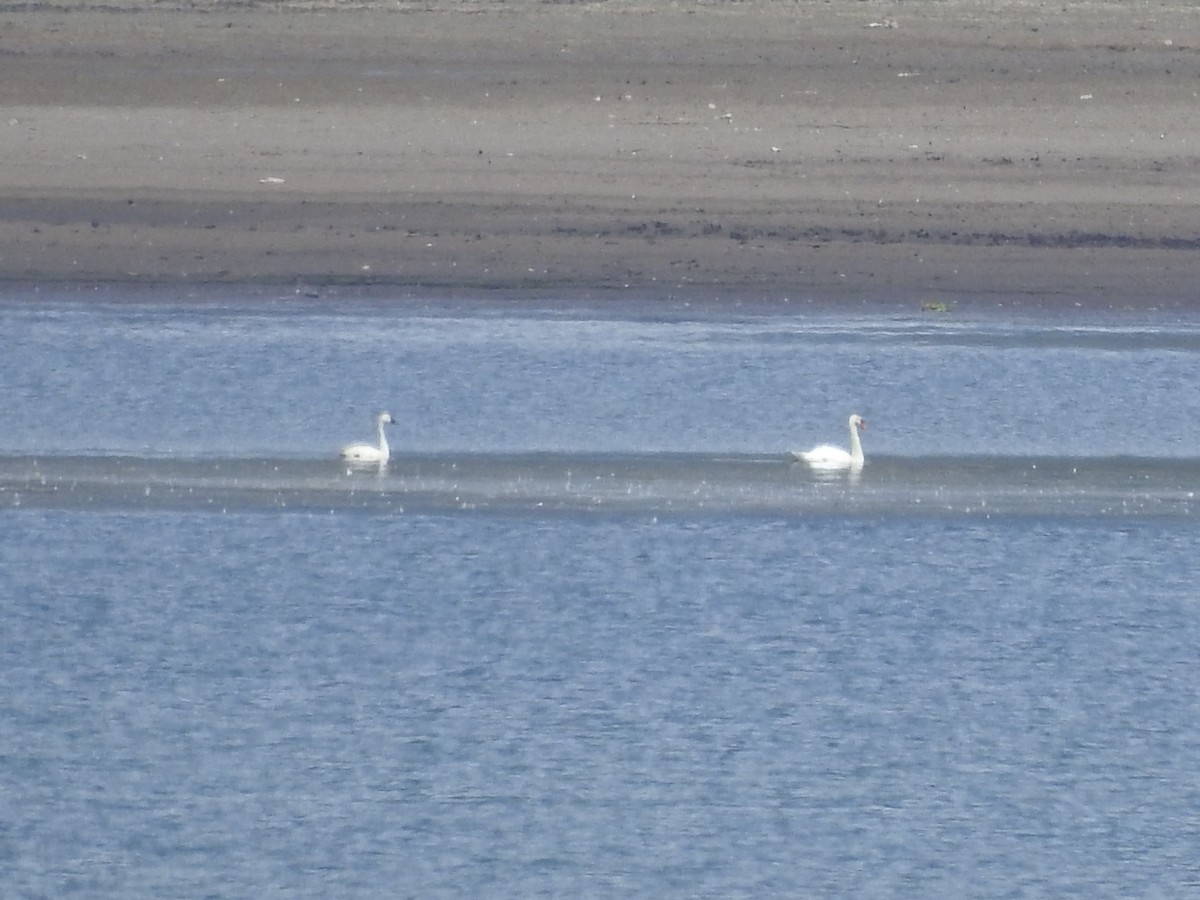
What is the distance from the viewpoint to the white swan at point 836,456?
13.7m

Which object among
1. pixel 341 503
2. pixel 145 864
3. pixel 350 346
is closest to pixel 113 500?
pixel 341 503

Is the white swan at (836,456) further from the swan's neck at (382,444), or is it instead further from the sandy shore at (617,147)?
the sandy shore at (617,147)

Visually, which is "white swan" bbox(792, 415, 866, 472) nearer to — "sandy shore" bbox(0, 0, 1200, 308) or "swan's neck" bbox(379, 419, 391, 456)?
"swan's neck" bbox(379, 419, 391, 456)

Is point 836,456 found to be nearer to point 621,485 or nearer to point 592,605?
point 621,485

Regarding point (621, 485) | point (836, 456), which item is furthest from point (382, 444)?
point (836, 456)

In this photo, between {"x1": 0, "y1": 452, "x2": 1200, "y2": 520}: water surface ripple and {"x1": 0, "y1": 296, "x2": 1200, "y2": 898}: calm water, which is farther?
{"x1": 0, "y1": 452, "x2": 1200, "y2": 520}: water surface ripple

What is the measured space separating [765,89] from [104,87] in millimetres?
4965

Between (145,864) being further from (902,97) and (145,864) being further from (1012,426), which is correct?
(902,97)

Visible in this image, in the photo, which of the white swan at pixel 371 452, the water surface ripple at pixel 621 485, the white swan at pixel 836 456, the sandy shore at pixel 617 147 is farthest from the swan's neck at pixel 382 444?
the sandy shore at pixel 617 147

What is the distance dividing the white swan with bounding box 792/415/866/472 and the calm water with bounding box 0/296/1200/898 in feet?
0.41

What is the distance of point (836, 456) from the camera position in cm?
1370

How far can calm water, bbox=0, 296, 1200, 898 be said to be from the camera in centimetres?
899

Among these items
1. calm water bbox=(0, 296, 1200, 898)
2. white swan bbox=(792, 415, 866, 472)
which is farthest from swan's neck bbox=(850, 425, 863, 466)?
calm water bbox=(0, 296, 1200, 898)

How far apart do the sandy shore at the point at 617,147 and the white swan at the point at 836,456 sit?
3711 millimetres
